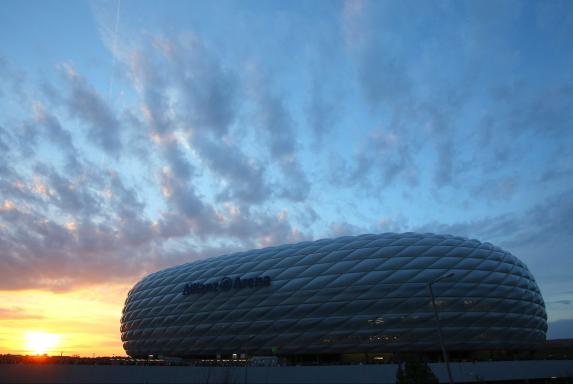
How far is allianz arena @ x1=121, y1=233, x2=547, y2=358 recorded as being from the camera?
47.6 m

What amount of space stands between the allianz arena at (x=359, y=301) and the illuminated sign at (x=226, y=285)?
0.39 ft

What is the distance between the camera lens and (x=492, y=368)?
4253 centimetres

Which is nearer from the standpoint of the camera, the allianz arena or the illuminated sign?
the allianz arena

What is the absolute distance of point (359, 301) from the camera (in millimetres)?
47938

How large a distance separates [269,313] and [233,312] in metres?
4.72

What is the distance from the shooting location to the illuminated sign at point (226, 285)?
170 ft

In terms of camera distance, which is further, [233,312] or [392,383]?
[233,312]

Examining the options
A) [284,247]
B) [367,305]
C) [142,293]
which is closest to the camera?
[367,305]

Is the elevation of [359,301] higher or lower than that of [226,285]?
lower

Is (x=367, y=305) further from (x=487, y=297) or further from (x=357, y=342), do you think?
(x=487, y=297)

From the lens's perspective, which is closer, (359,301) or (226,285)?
(359,301)

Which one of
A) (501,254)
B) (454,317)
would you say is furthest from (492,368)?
(501,254)

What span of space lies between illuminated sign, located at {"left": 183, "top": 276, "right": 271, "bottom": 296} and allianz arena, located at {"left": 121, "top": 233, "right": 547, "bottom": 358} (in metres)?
0.12

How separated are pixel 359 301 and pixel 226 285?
1586 cm
